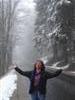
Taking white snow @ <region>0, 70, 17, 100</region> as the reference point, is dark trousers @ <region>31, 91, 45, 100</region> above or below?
above

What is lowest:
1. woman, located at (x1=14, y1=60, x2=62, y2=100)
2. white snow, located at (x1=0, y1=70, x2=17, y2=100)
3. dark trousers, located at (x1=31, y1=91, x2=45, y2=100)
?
white snow, located at (x1=0, y1=70, x2=17, y2=100)

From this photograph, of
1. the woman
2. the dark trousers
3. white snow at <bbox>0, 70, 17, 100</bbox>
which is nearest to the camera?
the woman

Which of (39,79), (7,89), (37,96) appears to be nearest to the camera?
(39,79)

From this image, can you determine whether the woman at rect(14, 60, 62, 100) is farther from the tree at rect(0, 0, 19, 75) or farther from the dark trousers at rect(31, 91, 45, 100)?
the tree at rect(0, 0, 19, 75)

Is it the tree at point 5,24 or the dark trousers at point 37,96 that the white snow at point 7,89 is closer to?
the dark trousers at point 37,96

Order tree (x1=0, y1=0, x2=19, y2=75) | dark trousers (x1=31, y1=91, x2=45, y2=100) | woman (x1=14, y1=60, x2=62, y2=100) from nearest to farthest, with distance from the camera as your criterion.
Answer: woman (x1=14, y1=60, x2=62, y2=100), dark trousers (x1=31, y1=91, x2=45, y2=100), tree (x1=0, y1=0, x2=19, y2=75)

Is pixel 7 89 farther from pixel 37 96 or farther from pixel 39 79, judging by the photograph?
pixel 39 79

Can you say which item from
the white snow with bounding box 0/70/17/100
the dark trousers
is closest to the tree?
the white snow with bounding box 0/70/17/100

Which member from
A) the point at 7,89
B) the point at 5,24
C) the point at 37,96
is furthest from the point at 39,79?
the point at 5,24

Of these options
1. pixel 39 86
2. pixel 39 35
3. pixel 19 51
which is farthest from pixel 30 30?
pixel 39 86

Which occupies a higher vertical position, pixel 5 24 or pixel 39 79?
pixel 5 24

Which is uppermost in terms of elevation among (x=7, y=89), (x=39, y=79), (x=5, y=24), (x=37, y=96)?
(x=5, y=24)

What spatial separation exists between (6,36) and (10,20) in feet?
6.75

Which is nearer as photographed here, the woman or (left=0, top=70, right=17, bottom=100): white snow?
the woman
